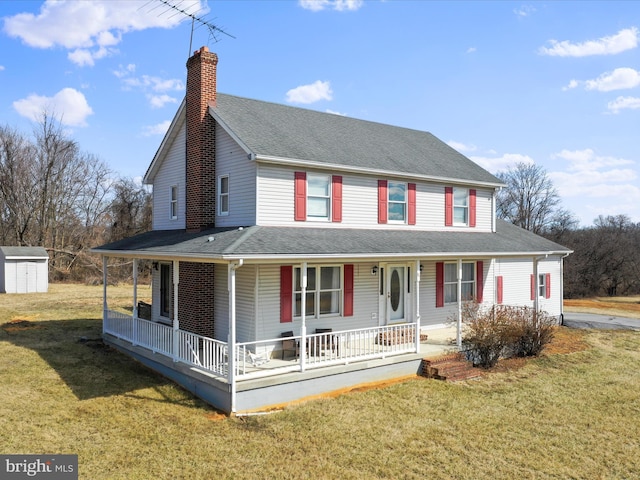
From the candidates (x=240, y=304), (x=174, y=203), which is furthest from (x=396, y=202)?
(x=174, y=203)

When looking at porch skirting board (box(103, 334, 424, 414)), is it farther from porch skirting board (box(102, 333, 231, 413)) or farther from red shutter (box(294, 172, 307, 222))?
red shutter (box(294, 172, 307, 222))

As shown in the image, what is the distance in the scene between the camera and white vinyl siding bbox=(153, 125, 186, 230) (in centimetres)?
1733

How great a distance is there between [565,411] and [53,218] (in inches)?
1849

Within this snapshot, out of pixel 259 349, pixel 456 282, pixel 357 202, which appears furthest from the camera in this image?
pixel 456 282

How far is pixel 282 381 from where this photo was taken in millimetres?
11438

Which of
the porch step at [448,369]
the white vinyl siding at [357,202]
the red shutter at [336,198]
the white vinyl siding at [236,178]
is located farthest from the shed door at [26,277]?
the porch step at [448,369]

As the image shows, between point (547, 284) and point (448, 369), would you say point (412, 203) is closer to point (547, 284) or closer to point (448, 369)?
point (448, 369)

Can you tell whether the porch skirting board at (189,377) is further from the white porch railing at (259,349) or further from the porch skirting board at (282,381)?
the white porch railing at (259,349)

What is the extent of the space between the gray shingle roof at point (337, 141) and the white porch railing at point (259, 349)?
540cm

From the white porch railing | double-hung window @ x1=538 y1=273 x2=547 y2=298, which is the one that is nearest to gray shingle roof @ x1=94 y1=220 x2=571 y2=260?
the white porch railing

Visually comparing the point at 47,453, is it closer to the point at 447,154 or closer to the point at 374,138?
the point at 374,138

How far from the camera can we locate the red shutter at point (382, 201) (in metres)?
16.7

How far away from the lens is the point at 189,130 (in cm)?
1619
